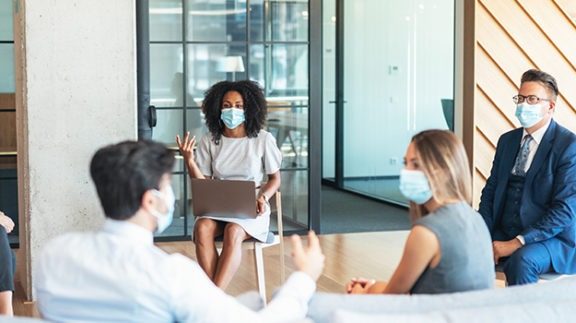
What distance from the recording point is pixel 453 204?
2.80 m

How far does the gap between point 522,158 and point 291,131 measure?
11.0 feet

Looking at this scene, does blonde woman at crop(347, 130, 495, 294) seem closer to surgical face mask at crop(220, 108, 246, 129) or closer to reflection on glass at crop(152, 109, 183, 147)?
surgical face mask at crop(220, 108, 246, 129)

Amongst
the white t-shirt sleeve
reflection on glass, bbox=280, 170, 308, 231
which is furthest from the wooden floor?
the white t-shirt sleeve

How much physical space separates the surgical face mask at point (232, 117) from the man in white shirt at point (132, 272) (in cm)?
274

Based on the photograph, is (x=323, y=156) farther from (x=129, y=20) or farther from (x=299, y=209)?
(x=129, y=20)

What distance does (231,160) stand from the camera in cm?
516

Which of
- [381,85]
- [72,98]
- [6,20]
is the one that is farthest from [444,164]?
[381,85]

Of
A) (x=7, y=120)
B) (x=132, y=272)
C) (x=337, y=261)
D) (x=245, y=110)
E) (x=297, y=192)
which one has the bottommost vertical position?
(x=337, y=261)

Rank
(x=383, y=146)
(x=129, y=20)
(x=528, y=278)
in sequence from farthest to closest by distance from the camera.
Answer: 1. (x=383, y=146)
2. (x=129, y=20)
3. (x=528, y=278)

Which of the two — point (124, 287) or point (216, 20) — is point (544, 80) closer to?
point (124, 287)

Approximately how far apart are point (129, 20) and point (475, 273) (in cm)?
321

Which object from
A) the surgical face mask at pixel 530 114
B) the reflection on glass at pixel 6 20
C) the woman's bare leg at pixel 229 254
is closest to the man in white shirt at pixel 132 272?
the surgical face mask at pixel 530 114

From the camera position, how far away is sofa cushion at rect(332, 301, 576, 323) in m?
2.15

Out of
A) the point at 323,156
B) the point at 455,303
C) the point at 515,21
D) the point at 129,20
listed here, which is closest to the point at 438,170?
the point at 455,303
